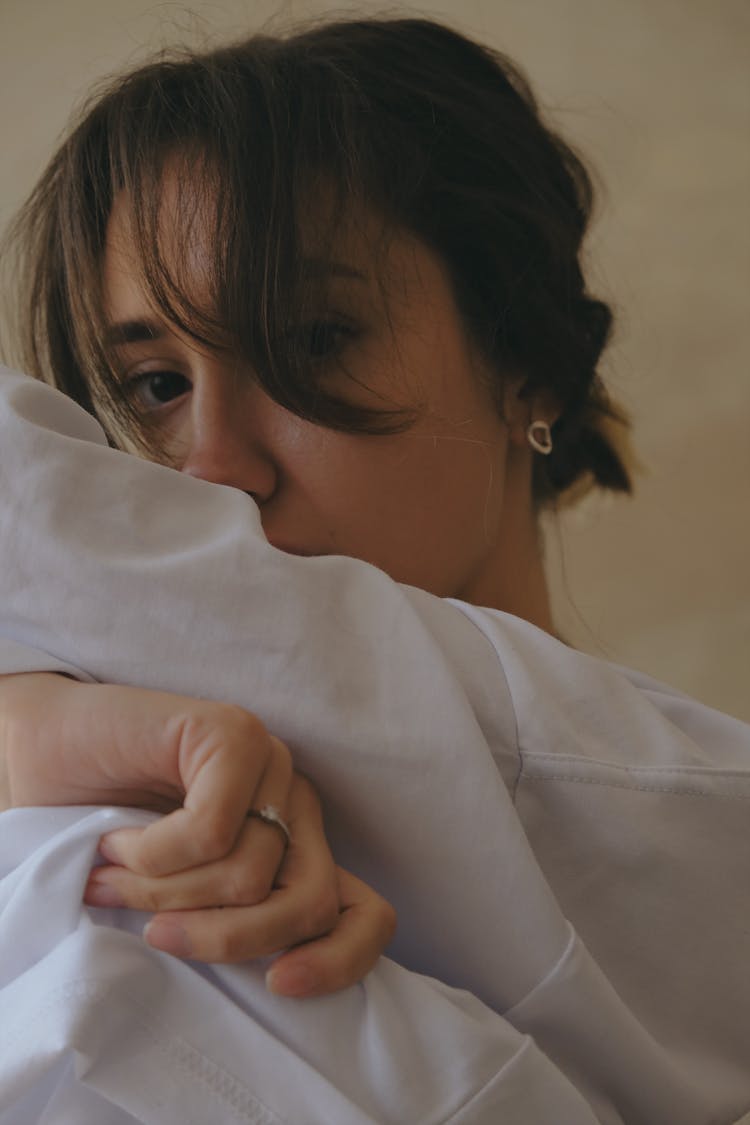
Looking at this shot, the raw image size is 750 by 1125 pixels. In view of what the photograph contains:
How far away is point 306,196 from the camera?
A: 33.6 inches

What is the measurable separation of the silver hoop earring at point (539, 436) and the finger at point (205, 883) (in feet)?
2.19

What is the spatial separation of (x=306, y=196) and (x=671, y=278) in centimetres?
85

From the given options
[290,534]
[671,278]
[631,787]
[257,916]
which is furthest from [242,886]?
[671,278]

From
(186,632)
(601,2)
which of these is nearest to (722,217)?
(601,2)

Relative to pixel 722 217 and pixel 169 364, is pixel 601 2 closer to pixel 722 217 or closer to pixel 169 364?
pixel 722 217

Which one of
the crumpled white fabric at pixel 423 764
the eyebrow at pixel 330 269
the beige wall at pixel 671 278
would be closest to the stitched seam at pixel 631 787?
the crumpled white fabric at pixel 423 764

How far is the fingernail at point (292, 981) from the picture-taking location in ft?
1.44

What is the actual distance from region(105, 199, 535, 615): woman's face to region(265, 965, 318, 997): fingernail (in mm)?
444

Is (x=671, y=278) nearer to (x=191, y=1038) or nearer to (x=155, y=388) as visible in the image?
(x=155, y=388)

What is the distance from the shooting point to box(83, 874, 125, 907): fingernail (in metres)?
0.45

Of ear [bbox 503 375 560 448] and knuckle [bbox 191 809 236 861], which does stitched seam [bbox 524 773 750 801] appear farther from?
ear [bbox 503 375 560 448]

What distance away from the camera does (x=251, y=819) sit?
0.46 metres

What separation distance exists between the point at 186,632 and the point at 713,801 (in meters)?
0.30

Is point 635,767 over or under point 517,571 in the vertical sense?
over
